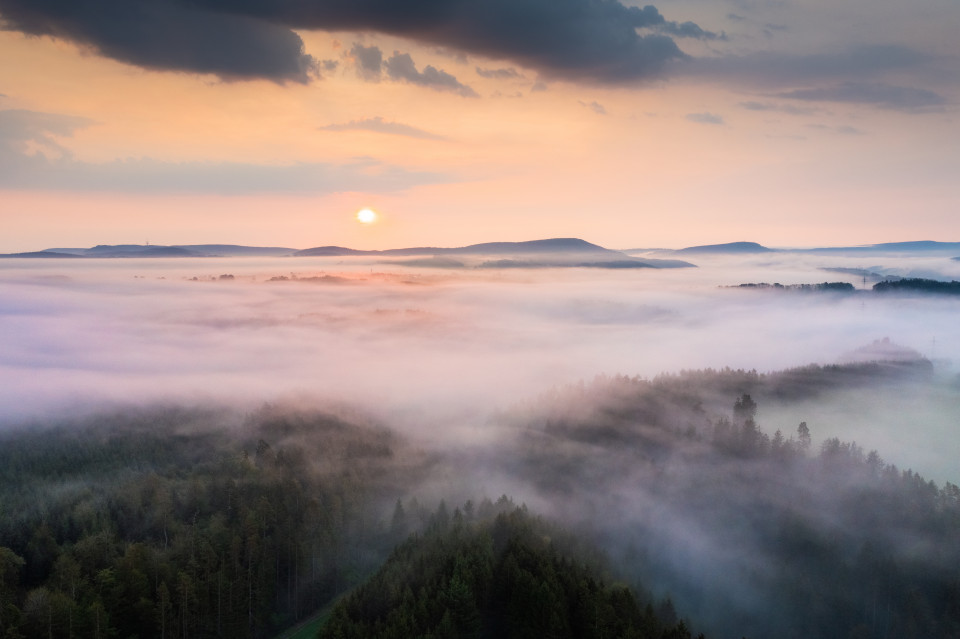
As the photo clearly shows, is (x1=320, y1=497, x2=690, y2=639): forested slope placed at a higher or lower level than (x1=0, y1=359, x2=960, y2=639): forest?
higher

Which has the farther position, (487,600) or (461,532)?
(461,532)

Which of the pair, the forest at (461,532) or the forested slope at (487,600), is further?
the forest at (461,532)

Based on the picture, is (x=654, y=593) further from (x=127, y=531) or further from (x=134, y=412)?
(x=134, y=412)

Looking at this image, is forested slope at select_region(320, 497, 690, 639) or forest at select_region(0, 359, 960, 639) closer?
forested slope at select_region(320, 497, 690, 639)

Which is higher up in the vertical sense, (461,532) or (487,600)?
(461,532)

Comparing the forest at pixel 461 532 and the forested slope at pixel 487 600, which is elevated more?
the forested slope at pixel 487 600

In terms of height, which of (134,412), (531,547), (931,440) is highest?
(531,547)

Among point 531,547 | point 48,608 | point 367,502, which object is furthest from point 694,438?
point 48,608

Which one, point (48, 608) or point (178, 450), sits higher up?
point (48, 608)
